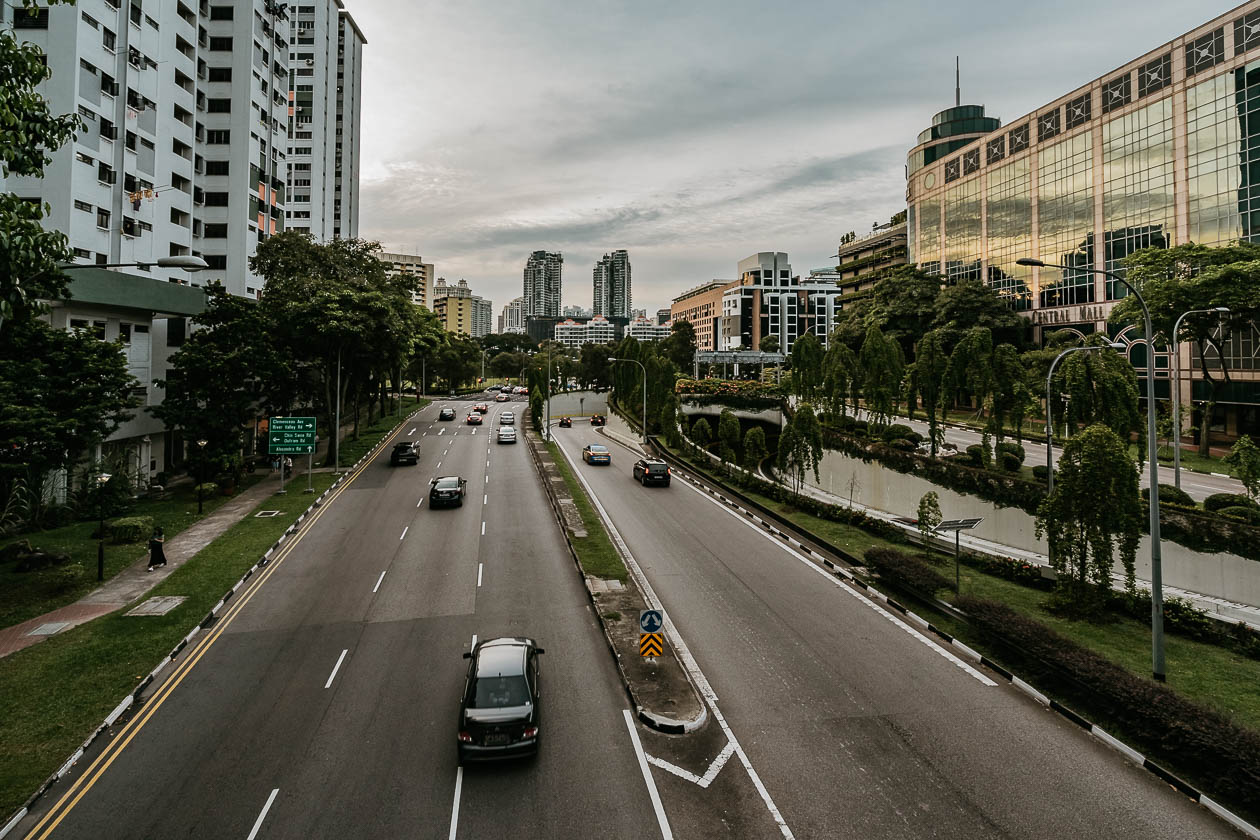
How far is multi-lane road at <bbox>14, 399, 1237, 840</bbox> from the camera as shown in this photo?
10578 millimetres

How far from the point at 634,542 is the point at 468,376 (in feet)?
332

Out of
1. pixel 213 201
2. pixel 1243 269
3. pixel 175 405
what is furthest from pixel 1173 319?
pixel 213 201

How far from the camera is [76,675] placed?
15.6 m

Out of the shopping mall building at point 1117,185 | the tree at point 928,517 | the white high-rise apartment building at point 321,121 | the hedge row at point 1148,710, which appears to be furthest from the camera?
the white high-rise apartment building at point 321,121

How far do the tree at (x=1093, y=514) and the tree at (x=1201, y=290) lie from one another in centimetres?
3341

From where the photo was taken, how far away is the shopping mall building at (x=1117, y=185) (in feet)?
175

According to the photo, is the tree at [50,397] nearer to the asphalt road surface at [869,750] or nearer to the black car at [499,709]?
the black car at [499,709]

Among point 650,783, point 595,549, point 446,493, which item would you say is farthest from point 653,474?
point 650,783

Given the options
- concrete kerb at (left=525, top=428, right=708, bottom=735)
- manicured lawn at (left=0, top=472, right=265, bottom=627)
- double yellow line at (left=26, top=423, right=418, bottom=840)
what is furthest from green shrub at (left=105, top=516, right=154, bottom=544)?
concrete kerb at (left=525, top=428, right=708, bottom=735)

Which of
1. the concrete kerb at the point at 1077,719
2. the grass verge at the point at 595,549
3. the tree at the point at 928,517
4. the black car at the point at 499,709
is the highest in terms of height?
the tree at the point at 928,517

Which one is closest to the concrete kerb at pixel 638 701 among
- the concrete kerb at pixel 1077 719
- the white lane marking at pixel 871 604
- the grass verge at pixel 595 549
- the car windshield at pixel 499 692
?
the grass verge at pixel 595 549

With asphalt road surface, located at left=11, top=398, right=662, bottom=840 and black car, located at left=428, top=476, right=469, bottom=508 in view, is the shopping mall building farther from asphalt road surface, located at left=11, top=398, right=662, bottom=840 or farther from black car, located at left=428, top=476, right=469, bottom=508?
asphalt road surface, located at left=11, top=398, right=662, bottom=840

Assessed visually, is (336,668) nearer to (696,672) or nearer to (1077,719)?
(696,672)

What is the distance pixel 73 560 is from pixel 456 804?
23.4m
